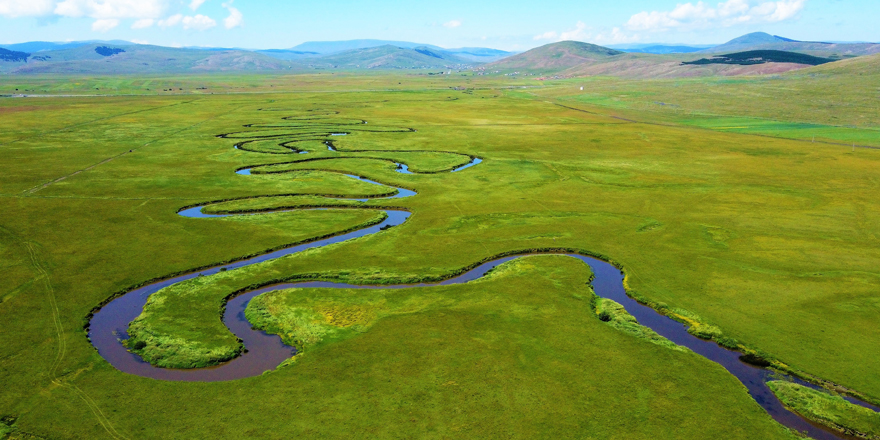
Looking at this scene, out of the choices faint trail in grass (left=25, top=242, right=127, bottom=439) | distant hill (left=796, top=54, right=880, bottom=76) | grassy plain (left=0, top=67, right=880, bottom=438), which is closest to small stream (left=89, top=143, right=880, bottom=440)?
grassy plain (left=0, top=67, right=880, bottom=438)

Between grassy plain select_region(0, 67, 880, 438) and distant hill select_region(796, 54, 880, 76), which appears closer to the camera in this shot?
grassy plain select_region(0, 67, 880, 438)

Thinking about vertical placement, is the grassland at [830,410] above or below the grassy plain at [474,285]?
below

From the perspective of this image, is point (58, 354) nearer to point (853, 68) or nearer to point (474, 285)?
point (474, 285)

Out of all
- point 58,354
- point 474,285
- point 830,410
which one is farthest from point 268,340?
point 830,410

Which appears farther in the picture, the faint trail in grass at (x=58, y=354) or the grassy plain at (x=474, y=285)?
the grassy plain at (x=474, y=285)

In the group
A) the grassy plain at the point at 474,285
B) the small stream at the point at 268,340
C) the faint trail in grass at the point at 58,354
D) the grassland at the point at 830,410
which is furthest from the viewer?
the small stream at the point at 268,340

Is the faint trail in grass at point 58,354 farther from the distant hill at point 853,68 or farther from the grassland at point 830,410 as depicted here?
the distant hill at point 853,68

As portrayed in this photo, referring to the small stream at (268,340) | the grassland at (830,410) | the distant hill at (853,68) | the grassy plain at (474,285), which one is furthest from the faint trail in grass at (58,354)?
the distant hill at (853,68)

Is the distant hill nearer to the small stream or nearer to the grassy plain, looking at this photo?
the grassy plain

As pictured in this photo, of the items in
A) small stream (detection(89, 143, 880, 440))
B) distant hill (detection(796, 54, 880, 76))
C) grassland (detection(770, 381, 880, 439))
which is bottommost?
grassland (detection(770, 381, 880, 439))
